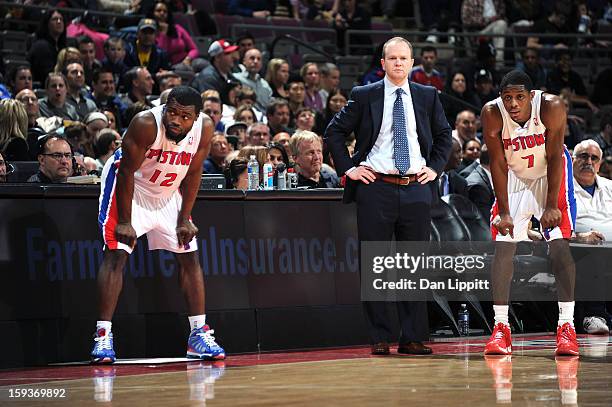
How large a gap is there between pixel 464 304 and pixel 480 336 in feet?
→ 1.15

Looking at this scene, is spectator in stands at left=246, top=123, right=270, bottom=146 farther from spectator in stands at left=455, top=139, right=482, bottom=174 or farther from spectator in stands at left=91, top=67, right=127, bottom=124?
spectator in stands at left=455, top=139, right=482, bottom=174

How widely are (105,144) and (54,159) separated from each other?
1.46m

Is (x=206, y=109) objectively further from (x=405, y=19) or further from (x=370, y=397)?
(x=405, y=19)

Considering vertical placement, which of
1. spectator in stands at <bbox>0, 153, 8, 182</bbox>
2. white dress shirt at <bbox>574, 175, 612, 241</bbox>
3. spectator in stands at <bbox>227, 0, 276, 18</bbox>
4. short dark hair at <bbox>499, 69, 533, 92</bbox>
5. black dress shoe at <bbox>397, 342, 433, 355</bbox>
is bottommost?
black dress shoe at <bbox>397, 342, 433, 355</bbox>

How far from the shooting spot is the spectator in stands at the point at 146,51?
14.3 m

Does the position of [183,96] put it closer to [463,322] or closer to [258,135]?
[463,322]

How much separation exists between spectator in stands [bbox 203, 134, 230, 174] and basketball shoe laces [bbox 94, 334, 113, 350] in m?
3.77

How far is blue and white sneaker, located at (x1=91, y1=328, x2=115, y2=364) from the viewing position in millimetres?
7758

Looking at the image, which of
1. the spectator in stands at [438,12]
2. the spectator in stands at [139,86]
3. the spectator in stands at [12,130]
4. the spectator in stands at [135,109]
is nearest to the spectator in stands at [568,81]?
the spectator in stands at [438,12]

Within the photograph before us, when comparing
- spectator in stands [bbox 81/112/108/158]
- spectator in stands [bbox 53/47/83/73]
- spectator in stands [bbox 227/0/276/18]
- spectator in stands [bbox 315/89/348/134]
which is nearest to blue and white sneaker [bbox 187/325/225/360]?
spectator in stands [bbox 81/112/108/158]

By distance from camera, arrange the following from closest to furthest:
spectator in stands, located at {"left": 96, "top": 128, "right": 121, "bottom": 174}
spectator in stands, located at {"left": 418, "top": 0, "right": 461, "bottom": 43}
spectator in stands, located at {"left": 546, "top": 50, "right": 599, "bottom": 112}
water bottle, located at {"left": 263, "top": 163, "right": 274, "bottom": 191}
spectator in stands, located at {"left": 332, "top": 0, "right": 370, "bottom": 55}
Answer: water bottle, located at {"left": 263, "top": 163, "right": 274, "bottom": 191}, spectator in stands, located at {"left": 96, "top": 128, "right": 121, "bottom": 174}, spectator in stands, located at {"left": 332, "top": 0, "right": 370, "bottom": 55}, spectator in stands, located at {"left": 546, "top": 50, "right": 599, "bottom": 112}, spectator in stands, located at {"left": 418, "top": 0, "right": 461, "bottom": 43}

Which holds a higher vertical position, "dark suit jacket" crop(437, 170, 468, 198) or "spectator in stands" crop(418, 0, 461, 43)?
"spectator in stands" crop(418, 0, 461, 43)

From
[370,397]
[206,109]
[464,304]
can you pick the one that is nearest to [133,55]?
[206,109]

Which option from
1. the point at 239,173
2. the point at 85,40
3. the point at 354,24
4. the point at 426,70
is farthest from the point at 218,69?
the point at 239,173
